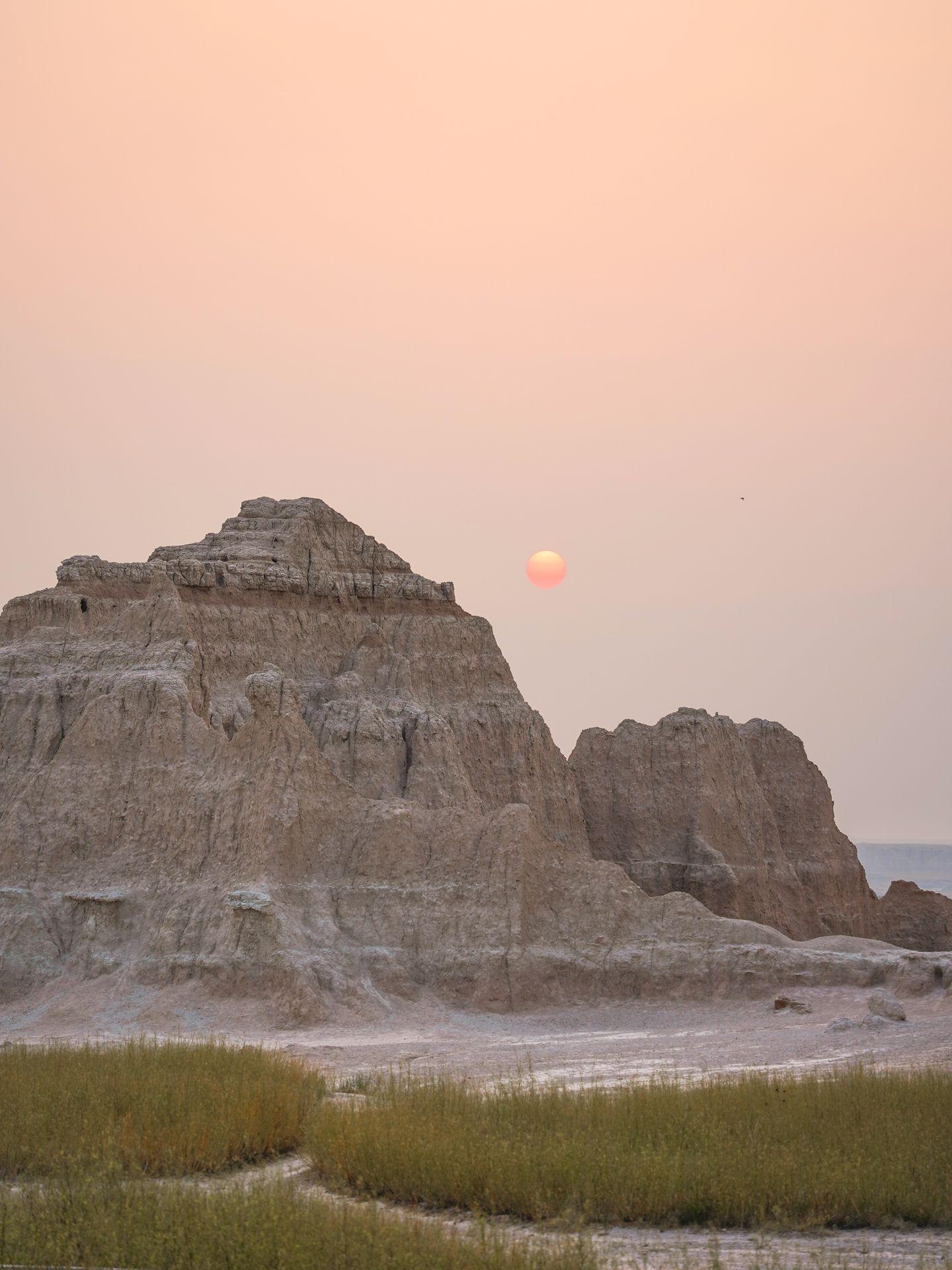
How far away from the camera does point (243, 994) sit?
132 ft

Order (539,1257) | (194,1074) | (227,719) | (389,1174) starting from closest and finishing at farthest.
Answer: (539,1257), (389,1174), (194,1074), (227,719)

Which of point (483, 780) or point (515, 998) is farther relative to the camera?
point (483, 780)

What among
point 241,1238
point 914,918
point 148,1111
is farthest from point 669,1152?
point 914,918

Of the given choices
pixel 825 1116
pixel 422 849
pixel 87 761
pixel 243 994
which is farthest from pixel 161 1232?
pixel 87 761

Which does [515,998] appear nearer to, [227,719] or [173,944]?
[173,944]

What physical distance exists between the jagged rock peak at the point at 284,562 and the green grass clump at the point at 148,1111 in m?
30.9

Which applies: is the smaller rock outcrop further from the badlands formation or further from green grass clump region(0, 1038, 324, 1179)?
green grass clump region(0, 1038, 324, 1179)

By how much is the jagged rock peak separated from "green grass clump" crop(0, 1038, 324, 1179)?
3092 centimetres

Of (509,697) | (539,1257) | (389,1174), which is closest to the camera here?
(539,1257)

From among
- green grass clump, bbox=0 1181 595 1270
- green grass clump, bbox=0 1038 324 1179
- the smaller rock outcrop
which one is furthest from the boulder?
green grass clump, bbox=0 1181 595 1270

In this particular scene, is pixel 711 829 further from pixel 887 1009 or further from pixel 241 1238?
pixel 241 1238

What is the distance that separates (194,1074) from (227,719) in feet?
95.4

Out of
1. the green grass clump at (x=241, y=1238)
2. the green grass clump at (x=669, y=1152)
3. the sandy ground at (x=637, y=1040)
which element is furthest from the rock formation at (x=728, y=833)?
the green grass clump at (x=241, y=1238)

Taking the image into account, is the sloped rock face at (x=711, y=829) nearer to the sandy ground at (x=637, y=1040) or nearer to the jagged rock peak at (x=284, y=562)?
the jagged rock peak at (x=284, y=562)
